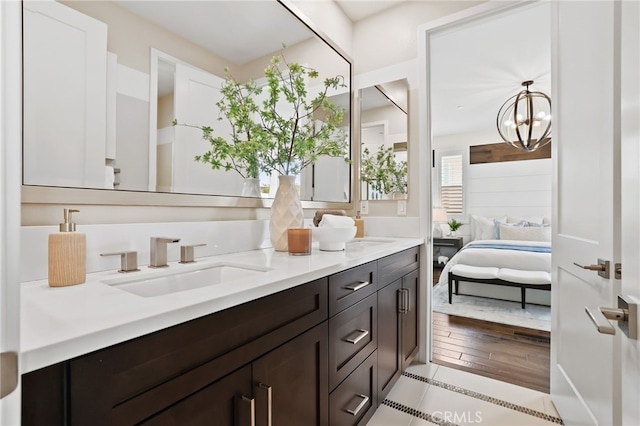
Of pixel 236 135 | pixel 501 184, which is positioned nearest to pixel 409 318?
pixel 236 135

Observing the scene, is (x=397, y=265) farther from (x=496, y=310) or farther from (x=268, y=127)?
(x=496, y=310)

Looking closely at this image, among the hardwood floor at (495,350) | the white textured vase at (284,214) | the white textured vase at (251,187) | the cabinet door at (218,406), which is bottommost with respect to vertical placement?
the hardwood floor at (495,350)

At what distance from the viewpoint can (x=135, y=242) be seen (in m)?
1.11

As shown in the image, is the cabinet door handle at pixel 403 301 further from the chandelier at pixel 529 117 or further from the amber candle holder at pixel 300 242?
the chandelier at pixel 529 117

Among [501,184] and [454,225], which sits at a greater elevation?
[501,184]

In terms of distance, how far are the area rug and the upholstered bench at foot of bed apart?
4.4 inches

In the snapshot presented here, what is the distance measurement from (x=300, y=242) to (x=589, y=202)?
123 centimetres

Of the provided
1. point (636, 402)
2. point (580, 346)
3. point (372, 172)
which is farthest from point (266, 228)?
point (580, 346)

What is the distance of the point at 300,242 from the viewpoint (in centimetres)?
142

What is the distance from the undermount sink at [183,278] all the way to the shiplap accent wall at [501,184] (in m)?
5.71

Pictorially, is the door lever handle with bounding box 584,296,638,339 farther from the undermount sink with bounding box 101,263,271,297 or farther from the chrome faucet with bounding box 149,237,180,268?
the chrome faucet with bounding box 149,237,180,268

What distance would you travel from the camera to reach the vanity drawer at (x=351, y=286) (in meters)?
1.18

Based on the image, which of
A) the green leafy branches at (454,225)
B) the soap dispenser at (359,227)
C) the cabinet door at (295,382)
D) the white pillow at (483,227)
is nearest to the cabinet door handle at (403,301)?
the soap dispenser at (359,227)

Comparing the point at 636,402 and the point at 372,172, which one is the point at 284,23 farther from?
the point at 636,402
